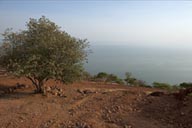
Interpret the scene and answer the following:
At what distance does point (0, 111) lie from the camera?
12375 mm

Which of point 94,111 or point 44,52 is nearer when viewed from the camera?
point 94,111

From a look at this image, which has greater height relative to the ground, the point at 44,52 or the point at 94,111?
the point at 44,52

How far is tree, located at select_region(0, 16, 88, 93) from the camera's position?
47.4 feet

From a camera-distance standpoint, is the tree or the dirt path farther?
the tree

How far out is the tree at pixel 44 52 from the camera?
47.4ft

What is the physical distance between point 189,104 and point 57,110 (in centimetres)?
605

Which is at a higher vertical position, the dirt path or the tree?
the tree

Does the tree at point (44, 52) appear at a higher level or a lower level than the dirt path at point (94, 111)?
higher

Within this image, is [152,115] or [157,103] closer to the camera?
[152,115]

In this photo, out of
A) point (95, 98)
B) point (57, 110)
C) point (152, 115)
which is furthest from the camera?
point (95, 98)

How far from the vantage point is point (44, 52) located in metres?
14.9

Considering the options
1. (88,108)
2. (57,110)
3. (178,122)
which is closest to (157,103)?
(178,122)

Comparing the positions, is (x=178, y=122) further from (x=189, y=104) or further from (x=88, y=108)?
(x=88, y=108)

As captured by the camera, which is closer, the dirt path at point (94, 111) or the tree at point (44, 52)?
the dirt path at point (94, 111)
